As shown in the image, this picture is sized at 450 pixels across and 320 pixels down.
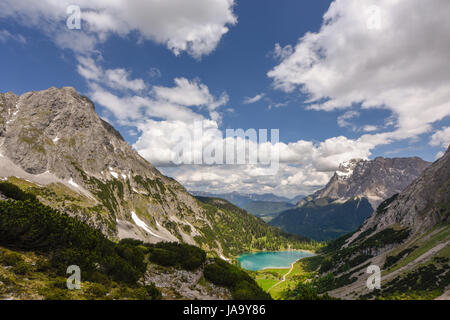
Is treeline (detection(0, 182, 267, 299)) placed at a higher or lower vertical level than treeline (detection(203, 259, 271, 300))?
Result: higher

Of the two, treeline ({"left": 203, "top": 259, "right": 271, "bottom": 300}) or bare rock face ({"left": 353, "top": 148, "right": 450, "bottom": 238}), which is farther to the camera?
bare rock face ({"left": 353, "top": 148, "right": 450, "bottom": 238})

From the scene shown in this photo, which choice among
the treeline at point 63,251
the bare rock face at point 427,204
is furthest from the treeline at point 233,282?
the bare rock face at point 427,204

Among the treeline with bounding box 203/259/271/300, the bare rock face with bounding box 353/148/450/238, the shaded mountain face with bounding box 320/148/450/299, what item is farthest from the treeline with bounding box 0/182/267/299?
the bare rock face with bounding box 353/148/450/238

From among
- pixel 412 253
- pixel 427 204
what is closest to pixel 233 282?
pixel 412 253

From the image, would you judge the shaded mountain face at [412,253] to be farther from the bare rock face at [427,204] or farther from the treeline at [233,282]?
the treeline at [233,282]

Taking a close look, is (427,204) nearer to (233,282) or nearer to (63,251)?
(233,282)

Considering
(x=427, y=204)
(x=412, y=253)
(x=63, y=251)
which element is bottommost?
(x=412, y=253)

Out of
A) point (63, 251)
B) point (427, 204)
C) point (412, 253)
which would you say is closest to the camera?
point (63, 251)

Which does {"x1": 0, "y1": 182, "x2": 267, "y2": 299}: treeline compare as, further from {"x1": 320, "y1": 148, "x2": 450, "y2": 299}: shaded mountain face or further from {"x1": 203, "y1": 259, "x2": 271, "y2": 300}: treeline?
{"x1": 320, "y1": 148, "x2": 450, "y2": 299}: shaded mountain face

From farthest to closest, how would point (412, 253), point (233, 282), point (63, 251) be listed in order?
A: point (412, 253) < point (233, 282) < point (63, 251)
